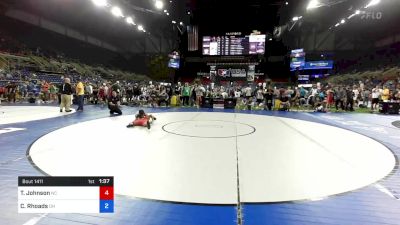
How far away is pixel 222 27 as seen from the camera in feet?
91.9

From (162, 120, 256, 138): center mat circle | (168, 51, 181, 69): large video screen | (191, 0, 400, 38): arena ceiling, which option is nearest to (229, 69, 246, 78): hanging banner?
(191, 0, 400, 38): arena ceiling

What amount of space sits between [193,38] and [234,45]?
470 cm

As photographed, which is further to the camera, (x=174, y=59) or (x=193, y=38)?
(x=174, y=59)

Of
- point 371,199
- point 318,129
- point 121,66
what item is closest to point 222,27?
point 121,66

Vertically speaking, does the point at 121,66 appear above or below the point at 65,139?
above

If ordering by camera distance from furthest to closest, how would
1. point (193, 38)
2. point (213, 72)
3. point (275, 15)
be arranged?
point (213, 72) → point (193, 38) → point (275, 15)

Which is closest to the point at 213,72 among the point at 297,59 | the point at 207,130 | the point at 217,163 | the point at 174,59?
the point at 174,59

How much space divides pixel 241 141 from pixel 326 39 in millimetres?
33666

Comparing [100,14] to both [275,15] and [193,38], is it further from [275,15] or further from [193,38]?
[275,15]

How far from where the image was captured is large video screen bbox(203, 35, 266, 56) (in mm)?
23875

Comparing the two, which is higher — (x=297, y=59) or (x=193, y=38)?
(x=193, y=38)

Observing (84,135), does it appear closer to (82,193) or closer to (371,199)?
(82,193)
